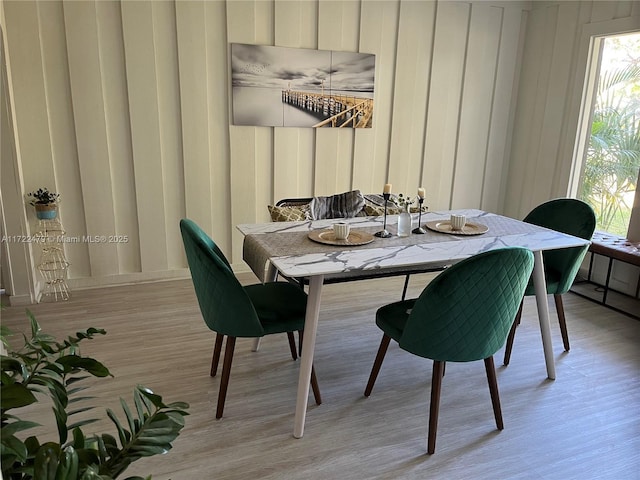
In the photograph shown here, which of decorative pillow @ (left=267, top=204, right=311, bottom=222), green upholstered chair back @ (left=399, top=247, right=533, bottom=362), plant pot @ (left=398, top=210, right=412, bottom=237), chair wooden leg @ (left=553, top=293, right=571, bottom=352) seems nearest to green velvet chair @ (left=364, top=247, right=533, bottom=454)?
green upholstered chair back @ (left=399, top=247, right=533, bottom=362)

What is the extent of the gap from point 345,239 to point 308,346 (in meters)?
0.60

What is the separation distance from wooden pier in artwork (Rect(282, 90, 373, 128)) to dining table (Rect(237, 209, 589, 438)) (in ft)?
5.23

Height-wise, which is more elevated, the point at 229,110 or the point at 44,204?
the point at 229,110


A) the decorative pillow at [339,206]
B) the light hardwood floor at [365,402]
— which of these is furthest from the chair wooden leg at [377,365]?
the decorative pillow at [339,206]

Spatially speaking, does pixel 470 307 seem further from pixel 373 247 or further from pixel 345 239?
pixel 345 239

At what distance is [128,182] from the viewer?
3.79 m

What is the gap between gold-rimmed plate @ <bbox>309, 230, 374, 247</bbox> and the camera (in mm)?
2371

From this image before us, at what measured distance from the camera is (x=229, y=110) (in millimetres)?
3949

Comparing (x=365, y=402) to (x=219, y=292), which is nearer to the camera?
(x=219, y=292)

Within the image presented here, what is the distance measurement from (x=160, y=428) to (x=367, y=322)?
2445 millimetres

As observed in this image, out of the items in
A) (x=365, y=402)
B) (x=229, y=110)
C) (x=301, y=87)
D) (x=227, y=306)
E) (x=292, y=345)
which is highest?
(x=301, y=87)

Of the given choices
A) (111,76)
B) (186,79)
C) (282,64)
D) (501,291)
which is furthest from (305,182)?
(501,291)

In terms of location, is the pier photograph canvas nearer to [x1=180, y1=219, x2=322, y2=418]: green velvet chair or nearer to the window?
the window

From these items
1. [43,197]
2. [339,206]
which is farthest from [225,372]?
[43,197]
